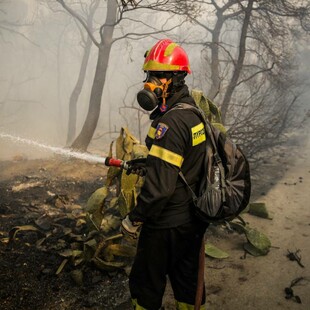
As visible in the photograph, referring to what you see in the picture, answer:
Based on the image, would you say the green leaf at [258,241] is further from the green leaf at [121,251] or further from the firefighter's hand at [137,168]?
the firefighter's hand at [137,168]

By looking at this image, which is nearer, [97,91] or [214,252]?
[214,252]

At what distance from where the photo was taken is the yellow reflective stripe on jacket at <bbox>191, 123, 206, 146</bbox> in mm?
2027

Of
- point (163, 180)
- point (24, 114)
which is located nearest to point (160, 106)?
point (163, 180)

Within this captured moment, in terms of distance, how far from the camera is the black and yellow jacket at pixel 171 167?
193cm

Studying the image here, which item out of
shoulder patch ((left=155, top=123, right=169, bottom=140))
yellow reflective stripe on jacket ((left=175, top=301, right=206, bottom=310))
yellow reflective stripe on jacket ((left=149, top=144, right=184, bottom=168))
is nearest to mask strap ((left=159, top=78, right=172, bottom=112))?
shoulder patch ((left=155, top=123, right=169, bottom=140))

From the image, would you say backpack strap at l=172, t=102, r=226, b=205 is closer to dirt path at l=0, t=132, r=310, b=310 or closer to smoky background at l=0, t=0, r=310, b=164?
dirt path at l=0, t=132, r=310, b=310

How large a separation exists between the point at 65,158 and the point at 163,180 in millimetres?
6655

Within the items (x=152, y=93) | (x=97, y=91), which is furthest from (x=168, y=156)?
(x=97, y=91)

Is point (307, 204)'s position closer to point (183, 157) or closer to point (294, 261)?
point (294, 261)

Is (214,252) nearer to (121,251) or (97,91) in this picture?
(121,251)

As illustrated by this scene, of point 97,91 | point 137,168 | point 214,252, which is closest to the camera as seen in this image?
point 137,168

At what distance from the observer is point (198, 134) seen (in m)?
2.06

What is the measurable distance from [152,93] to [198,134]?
436 mm

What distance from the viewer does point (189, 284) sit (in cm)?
238
